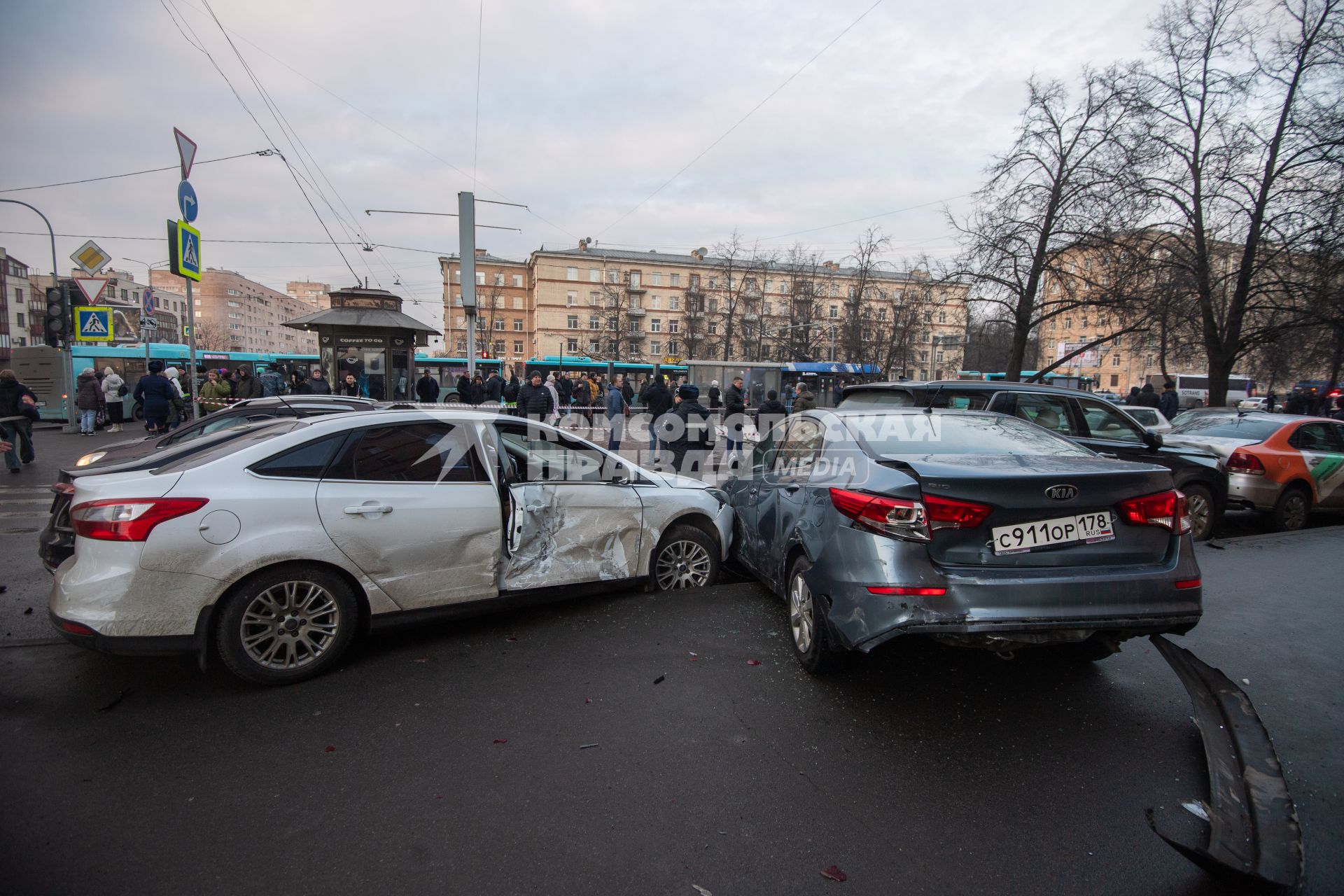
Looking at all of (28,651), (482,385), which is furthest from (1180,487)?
(482,385)

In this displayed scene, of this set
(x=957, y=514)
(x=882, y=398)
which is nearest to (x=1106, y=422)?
(x=882, y=398)

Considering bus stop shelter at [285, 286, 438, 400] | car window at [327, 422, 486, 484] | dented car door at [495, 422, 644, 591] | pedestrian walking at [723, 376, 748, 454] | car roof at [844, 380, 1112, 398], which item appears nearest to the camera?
car window at [327, 422, 486, 484]

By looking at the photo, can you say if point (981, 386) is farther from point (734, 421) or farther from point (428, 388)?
point (428, 388)

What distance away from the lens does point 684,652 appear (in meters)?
3.99

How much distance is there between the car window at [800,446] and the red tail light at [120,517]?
11.9 feet

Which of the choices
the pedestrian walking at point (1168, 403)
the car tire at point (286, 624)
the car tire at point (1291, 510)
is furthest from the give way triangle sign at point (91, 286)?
the pedestrian walking at point (1168, 403)

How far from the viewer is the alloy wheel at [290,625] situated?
340cm

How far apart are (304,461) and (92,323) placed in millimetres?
16232

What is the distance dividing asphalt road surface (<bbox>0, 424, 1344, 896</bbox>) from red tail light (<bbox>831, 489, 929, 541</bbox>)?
980mm

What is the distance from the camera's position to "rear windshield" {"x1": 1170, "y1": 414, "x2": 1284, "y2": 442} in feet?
26.8

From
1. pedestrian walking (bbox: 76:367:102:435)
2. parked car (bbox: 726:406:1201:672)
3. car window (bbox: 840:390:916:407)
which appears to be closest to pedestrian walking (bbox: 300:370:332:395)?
pedestrian walking (bbox: 76:367:102:435)

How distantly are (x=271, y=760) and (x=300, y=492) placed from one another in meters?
1.38

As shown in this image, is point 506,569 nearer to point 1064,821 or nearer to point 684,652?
point 684,652

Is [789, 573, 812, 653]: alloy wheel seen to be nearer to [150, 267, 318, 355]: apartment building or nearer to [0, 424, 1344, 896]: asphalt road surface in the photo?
[0, 424, 1344, 896]: asphalt road surface
